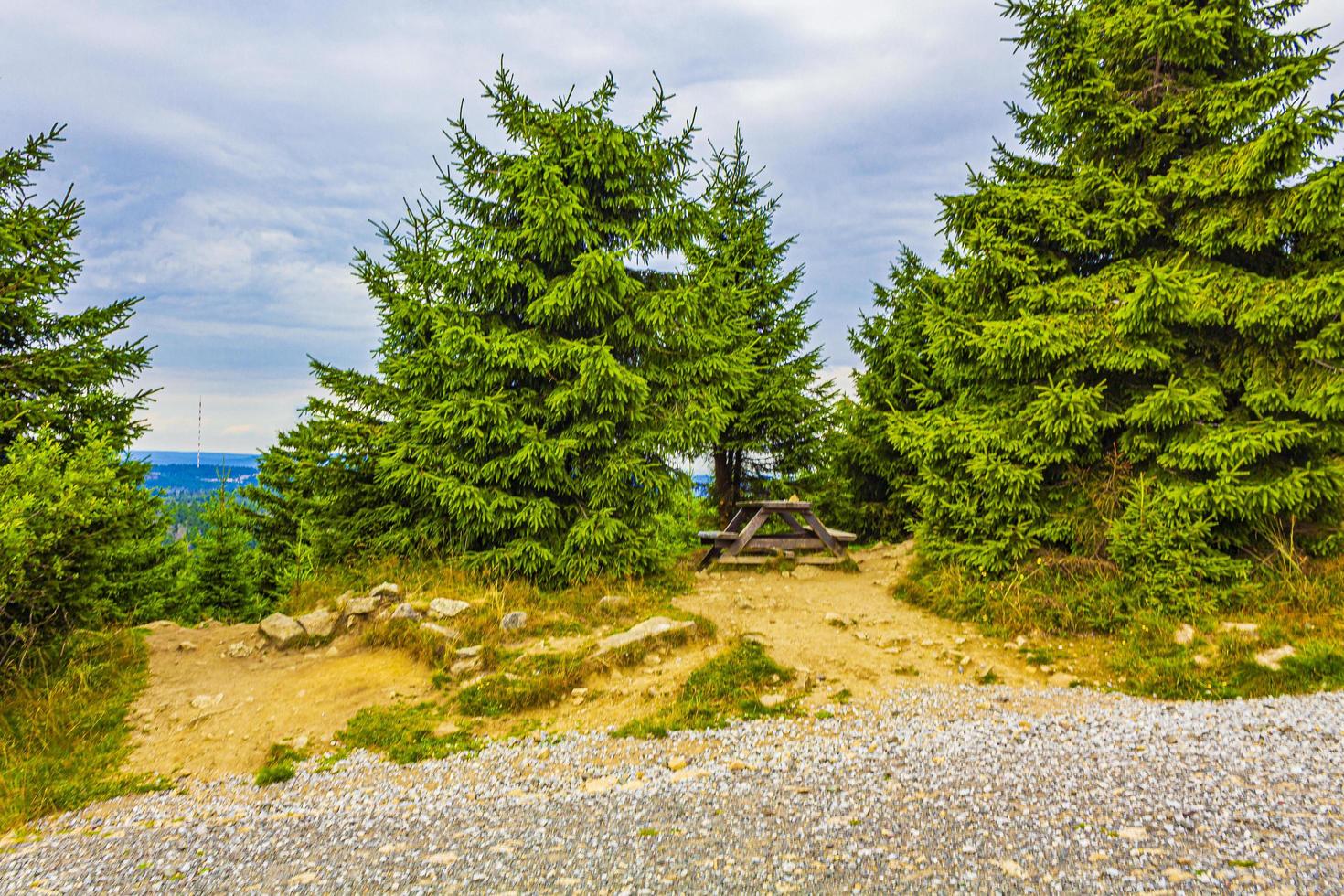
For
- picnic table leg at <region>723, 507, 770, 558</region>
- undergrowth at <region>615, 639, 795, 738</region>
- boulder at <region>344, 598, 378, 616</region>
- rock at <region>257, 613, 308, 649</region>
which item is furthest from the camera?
picnic table leg at <region>723, 507, 770, 558</region>

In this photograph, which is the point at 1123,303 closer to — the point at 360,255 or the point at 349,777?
the point at 349,777

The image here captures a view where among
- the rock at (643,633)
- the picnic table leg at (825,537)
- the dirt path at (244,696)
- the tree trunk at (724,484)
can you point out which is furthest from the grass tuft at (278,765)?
the tree trunk at (724,484)

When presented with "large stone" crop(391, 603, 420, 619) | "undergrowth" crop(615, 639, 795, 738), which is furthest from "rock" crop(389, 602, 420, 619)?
"undergrowth" crop(615, 639, 795, 738)

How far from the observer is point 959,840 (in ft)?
14.3

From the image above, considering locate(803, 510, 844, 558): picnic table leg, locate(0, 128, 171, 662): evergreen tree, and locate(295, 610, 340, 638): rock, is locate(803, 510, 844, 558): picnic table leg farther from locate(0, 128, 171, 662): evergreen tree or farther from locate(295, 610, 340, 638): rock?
locate(0, 128, 171, 662): evergreen tree

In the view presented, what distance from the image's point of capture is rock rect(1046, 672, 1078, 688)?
25.9ft

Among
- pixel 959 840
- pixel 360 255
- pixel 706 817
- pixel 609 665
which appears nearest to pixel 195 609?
pixel 360 255

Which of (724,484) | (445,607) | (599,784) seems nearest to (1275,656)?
(599,784)

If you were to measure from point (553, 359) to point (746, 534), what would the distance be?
228 inches

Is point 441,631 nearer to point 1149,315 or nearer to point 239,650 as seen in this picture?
point 239,650

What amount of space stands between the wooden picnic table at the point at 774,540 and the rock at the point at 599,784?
8548 millimetres

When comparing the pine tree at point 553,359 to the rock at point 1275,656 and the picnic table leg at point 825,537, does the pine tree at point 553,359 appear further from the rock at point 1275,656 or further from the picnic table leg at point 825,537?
the rock at point 1275,656

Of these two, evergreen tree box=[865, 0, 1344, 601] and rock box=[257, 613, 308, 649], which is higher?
evergreen tree box=[865, 0, 1344, 601]

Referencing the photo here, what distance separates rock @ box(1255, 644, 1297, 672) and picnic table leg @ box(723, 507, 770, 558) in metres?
8.05
